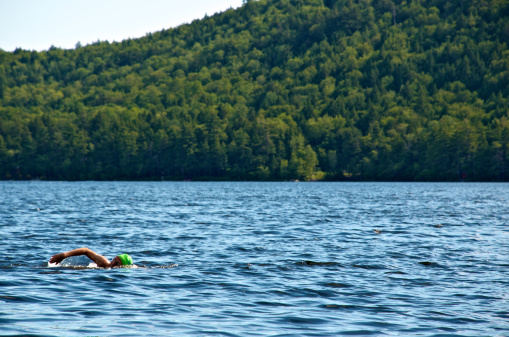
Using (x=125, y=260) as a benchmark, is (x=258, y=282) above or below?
below

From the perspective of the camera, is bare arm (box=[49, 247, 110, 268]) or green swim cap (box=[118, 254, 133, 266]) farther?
green swim cap (box=[118, 254, 133, 266])

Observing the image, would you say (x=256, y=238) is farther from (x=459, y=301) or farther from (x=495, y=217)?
(x=495, y=217)

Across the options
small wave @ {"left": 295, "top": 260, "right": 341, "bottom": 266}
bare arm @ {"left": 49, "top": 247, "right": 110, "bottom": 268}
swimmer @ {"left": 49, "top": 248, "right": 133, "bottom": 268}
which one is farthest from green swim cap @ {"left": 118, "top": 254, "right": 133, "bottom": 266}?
small wave @ {"left": 295, "top": 260, "right": 341, "bottom": 266}

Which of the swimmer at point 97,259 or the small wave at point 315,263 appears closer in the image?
the swimmer at point 97,259

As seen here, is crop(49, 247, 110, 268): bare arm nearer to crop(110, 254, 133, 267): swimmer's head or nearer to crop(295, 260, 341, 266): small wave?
crop(110, 254, 133, 267): swimmer's head

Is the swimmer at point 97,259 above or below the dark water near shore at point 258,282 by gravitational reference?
above

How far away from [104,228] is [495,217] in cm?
3353

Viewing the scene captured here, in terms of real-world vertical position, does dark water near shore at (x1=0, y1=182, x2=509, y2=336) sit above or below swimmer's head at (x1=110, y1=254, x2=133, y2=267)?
below

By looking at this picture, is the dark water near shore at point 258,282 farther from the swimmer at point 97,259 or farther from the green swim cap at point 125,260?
the green swim cap at point 125,260

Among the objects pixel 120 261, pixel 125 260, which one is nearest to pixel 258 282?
pixel 125 260

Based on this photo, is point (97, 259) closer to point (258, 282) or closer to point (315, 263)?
point (258, 282)

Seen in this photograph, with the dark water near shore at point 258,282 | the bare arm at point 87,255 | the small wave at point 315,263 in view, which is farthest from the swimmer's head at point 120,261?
the small wave at point 315,263

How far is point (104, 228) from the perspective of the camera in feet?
138

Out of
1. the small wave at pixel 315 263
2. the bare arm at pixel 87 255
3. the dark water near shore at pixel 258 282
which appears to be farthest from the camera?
the small wave at pixel 315 263
